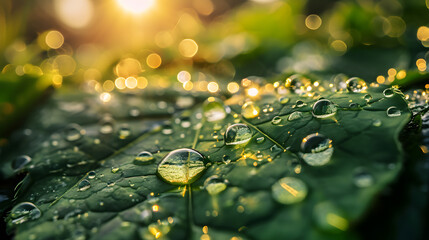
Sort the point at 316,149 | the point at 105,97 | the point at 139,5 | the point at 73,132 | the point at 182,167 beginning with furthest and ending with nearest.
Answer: the point at 139,5, the point at 105,97, the point at 73,132, the point at 182,167, the point at 316,149

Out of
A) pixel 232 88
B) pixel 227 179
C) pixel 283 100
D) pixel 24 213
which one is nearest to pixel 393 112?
pixel 283 100

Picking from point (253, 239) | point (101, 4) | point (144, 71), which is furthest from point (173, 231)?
point (101, 4)

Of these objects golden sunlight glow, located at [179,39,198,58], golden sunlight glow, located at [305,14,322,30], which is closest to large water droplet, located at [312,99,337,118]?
golden sunlight glow, located at [179,39,198,58]

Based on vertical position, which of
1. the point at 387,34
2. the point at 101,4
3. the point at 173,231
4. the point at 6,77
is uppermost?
the point at 101,4

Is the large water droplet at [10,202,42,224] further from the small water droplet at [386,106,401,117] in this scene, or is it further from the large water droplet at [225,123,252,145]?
the small water droplet at [386,106,401,117]

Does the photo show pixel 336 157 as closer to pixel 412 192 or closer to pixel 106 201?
pixel 412 192

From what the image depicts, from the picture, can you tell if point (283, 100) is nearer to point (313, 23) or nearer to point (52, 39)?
point (52, 39)

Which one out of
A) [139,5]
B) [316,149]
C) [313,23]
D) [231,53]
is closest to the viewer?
[316,149]
